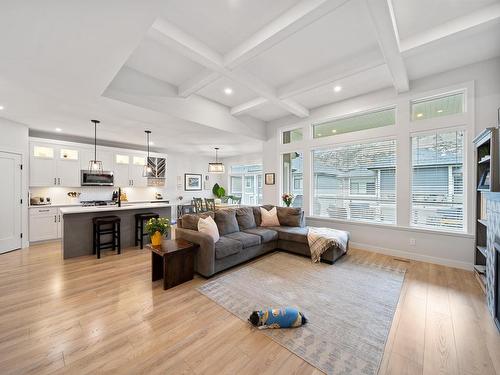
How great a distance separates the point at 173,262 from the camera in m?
2.83

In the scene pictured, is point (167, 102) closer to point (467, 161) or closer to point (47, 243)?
point (47, 243)

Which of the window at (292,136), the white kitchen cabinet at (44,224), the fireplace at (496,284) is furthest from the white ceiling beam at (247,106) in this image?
the white kitchen cabinet at (44,224)

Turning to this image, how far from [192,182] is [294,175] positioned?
15.7 ft

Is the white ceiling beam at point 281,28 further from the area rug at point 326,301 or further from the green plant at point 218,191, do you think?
the green plant at point 218,191

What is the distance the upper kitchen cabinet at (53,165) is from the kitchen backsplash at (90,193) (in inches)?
14.6

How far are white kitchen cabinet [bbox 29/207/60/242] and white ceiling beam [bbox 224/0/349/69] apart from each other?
5447 mm

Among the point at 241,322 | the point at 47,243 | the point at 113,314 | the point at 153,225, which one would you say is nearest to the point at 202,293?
the point at 241,322

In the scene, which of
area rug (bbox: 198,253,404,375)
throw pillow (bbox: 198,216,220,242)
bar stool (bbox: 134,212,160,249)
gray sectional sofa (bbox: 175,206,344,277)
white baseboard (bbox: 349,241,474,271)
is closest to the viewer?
area rug (bbox: 198,253,404,375)

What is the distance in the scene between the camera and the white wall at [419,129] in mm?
3267

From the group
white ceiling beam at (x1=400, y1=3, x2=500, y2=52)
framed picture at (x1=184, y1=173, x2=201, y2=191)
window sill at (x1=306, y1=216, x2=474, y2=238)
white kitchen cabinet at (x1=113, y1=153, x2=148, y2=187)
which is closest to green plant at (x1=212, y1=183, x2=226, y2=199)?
framed picture at (x1=184, y1=173, x2=201, y2=191)

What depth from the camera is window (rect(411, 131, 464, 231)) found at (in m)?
3.53

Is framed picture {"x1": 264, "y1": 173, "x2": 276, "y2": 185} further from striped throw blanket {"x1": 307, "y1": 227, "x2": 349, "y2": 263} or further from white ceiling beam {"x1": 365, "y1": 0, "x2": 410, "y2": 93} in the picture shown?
white ceiling beam {"x1": 365, "y1": 0, "x2": 410, "y2": 93}

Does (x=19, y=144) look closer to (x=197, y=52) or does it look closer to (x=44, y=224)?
(x=44, y=224)

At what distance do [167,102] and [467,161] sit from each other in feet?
16.6
